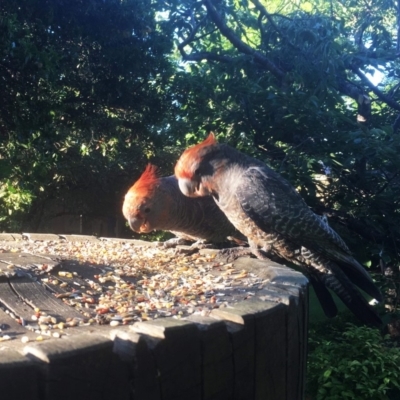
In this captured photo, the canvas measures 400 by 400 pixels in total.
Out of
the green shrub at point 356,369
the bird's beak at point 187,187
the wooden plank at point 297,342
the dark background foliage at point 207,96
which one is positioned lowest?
the green shrub at point 356,369

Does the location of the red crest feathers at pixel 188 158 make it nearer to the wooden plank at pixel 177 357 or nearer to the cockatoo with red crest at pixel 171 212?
the cockatoo with red crest at pixel 171 212

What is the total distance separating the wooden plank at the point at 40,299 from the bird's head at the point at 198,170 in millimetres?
1648

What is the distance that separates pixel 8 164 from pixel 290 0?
4.00 meters

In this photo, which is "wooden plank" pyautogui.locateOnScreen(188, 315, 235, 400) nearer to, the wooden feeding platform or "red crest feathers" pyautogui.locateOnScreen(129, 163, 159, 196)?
the wooden feeding platform

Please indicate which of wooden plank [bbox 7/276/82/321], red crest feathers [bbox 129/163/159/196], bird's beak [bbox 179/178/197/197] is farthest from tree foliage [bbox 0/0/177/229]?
wooden plank [bbox 7/276/82/321]

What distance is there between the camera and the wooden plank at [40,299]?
1.45 meters

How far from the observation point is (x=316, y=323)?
5207mm

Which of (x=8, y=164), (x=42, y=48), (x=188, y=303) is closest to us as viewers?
(x=188, y=303)

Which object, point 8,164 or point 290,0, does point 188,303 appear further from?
point 290,0

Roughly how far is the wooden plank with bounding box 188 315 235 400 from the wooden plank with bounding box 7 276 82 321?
401mm

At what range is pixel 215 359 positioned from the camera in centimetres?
124

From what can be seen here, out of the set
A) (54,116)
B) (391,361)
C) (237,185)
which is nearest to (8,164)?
(54,116)

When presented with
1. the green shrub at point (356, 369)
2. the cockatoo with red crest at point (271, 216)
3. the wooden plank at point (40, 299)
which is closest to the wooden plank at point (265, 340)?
the wooden plank at point (40, 299)

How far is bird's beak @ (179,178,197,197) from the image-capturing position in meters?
3.23
